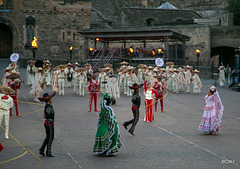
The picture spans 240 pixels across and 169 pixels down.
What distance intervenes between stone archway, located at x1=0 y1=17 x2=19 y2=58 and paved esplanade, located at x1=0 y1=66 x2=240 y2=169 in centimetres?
2566

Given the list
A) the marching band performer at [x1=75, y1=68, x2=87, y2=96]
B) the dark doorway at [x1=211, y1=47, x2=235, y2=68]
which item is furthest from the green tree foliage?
the marching band performer at [x1=75, y1=68, x2=87, y2=96]

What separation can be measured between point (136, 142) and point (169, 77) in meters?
15.2

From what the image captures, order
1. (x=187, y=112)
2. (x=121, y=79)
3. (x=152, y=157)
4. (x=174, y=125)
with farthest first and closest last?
(x=121, y=79) < (x=187, y=112) < (x=174, y=125) < (x=152, y=157)

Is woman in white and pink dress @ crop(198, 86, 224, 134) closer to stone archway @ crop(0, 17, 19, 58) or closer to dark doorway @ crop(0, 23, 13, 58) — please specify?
Result: stone archway @ crop(0, 17, 19, 58)

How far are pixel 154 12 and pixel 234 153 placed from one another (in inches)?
1844

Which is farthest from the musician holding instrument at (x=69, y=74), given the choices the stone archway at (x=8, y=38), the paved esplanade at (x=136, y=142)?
the stone archway at (x=8, y=38)

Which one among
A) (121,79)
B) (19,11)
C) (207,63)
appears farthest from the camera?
(207,63)

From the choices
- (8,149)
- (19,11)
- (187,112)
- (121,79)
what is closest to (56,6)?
(19,11)

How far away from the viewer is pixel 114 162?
8.38 meters

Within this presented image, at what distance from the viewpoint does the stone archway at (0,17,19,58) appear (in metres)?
40.1

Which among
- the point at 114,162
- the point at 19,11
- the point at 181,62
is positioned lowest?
the point at 114,162

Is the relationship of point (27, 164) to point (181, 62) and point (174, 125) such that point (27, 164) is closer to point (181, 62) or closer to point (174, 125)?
point (174, 125)

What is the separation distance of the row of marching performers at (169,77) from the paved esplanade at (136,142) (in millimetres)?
5876

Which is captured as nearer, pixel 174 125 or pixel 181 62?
pixel 174 125
